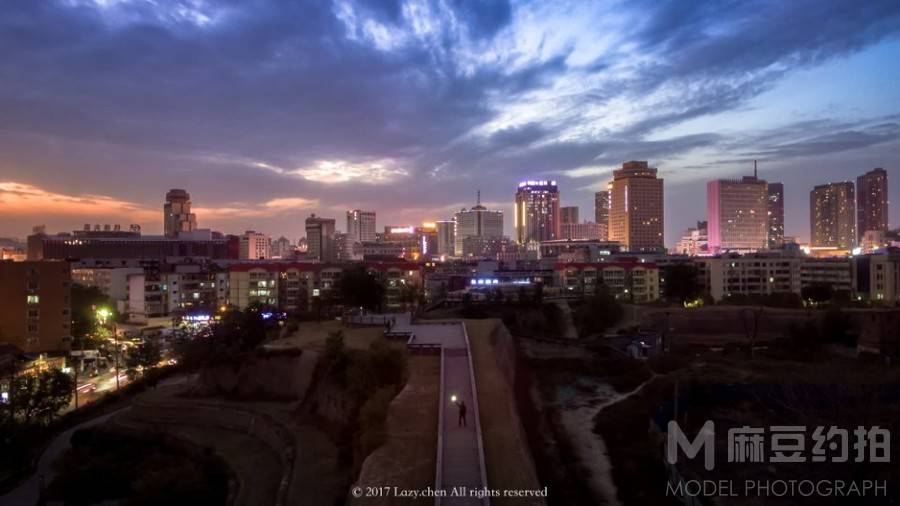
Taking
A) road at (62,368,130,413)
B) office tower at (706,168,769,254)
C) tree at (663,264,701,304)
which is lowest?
road at (62,368,130,413)

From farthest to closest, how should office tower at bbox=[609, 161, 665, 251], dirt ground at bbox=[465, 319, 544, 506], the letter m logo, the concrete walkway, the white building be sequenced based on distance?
office tower at bbox=[609, 161, 665, 251] < the white building < the letter m logo < dirt ground at bbox=[465, 319, 544, 506] < the concrete walkway

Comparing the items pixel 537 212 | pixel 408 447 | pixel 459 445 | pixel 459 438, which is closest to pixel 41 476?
pixel 408 447

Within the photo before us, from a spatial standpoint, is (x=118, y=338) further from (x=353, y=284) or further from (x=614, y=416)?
(x=614, y=416)

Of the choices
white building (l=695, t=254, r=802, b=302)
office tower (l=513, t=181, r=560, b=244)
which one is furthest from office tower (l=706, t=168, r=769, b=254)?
white building (l=695, t=254, r=802, b=302)

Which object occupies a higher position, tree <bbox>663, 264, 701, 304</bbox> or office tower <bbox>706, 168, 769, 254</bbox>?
office tower <bbox>706, 168, 769, 254</bbox>

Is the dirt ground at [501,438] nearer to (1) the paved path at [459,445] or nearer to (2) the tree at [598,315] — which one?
(1) the paved path at [459,445]

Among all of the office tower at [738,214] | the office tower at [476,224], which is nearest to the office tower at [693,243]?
the office tower at [738,214]

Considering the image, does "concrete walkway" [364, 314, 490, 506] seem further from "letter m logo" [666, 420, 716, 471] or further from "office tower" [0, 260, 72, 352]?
"office tower" [0, 260, 72, 352]

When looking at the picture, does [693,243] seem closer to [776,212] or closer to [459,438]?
[776,212]
